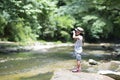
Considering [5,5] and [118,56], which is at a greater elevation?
[5,5]

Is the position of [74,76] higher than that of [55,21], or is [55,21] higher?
[74,76]

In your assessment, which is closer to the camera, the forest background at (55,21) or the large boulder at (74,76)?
the large boulder at (74,76)

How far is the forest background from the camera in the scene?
85.9ft

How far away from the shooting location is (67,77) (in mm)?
12203

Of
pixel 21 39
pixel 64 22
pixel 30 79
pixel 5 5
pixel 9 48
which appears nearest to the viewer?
pixel 30 79

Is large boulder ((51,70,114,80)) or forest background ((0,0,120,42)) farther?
forest background ((0,0,120,42))

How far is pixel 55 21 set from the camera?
42250 millimetres

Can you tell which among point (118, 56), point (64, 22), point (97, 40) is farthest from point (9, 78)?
point (97, 40)

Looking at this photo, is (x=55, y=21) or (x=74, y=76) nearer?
(x=74, y=76)

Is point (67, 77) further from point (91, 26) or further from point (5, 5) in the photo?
point (91, 26)

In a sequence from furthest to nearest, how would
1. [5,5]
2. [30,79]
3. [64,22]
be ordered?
[64,22]
[5,5]
[30,79]

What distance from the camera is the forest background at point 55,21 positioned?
26.2 meters

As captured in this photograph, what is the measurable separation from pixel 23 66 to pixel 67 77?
7.38 metres

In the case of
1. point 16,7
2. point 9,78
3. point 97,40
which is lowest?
point 97,40
